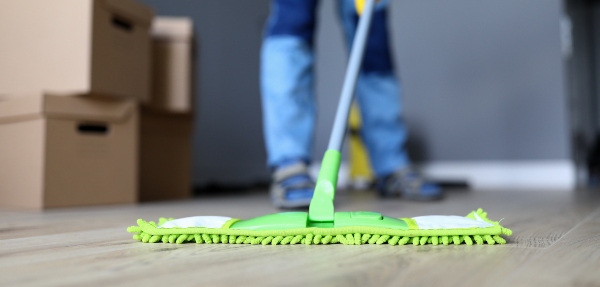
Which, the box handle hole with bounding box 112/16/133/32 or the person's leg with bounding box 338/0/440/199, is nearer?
the box handle hole with bounding box 112/16/133/32

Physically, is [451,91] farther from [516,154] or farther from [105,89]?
[105,89]

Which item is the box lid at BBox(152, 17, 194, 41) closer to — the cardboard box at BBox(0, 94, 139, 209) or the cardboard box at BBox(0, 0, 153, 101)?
the cardboard box at BBox(0, 0, 153, 101)

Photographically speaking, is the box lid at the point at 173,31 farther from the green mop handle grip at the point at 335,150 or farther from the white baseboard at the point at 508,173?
the white baseboard at the point at 508,173

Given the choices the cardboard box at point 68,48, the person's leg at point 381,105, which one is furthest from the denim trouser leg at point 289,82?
the cardboard box at point 68,48

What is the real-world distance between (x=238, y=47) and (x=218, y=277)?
218cm

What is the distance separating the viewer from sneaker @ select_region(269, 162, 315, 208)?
3.40 feet

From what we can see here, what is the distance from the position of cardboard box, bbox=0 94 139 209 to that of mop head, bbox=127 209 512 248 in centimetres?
68

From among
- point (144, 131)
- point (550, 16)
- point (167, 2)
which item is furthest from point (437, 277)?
point (550, 16)

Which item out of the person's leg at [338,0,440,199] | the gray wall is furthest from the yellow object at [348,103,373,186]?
the person's leg at [338,0,440,199]

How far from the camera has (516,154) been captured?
213 centimetres

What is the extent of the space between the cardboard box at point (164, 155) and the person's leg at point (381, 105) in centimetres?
56

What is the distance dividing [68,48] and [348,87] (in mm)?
721

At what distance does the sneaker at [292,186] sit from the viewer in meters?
1.04

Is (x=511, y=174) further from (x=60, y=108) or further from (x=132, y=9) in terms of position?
(x=60, y=108)
